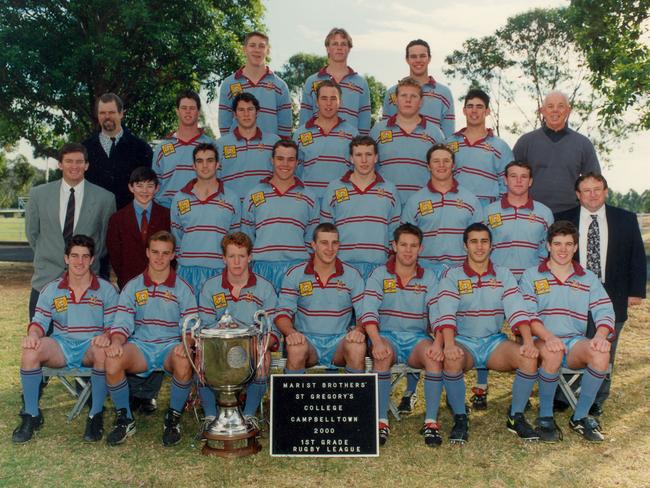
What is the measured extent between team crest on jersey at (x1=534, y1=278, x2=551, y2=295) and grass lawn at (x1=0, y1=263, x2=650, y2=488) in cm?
106

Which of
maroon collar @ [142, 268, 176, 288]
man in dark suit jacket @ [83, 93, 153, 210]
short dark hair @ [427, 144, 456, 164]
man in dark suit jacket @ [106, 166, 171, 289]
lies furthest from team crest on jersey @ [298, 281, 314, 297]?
man in dark suit jacket @ [83, 93, 153, 210]

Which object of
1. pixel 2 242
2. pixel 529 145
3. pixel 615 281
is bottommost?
pixel 2 242

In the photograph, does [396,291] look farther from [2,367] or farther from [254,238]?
[2,367]

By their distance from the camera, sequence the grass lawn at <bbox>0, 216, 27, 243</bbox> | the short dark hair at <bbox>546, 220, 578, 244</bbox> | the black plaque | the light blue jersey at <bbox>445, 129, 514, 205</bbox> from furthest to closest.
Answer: the grass lawn at <bbox>0, 216, 27, 243</bbox> < the light blue jersey at <bbox>445, 129, 514, 205</bbox> < the short dark hair at <bbox>546, 220, 578, 244</bbox> < the black plaque

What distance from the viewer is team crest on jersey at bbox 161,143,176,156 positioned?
6.11 meters

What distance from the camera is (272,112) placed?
666 centimetres

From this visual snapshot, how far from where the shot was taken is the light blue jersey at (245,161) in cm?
604

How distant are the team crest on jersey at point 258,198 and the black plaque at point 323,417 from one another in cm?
170

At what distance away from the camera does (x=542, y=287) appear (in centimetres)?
506

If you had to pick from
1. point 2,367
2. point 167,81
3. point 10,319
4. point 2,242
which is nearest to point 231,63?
point 167,81

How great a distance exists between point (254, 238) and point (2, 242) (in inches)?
976

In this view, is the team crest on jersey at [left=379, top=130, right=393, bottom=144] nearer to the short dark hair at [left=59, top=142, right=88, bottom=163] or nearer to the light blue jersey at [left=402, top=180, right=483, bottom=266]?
the light blue jersey at [left=402, top=180, right=483, bottom=266]

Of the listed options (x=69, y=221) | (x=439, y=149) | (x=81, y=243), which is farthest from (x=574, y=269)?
(x=69, y=221)

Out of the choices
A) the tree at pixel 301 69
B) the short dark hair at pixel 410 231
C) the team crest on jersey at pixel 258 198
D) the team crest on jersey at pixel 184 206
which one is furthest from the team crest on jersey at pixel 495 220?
the tree at pixel 301 69
